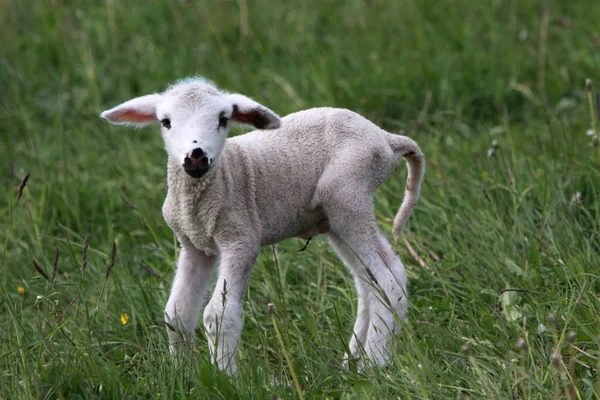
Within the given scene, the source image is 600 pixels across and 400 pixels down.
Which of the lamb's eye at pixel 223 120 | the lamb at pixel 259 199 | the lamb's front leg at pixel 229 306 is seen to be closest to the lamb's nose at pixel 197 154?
the lamb at pixel 259 199

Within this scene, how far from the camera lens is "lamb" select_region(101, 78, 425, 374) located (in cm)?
379

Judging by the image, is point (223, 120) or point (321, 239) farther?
point (321, 239)

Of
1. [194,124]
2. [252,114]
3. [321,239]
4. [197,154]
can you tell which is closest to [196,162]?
[197,154]

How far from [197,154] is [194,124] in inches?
6.5

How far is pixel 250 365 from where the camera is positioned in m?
3.65

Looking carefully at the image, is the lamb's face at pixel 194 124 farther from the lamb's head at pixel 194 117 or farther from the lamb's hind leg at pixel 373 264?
the lamb's hind leg at pixel 373 264

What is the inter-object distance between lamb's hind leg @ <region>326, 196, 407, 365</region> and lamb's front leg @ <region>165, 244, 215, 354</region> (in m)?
0.59

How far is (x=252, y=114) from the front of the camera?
155 inches

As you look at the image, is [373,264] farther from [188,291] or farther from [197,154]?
[197,154]

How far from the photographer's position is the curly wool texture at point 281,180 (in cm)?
391

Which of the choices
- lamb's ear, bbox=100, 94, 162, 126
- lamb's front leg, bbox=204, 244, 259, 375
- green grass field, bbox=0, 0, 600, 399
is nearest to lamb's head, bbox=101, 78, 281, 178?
lamb's ear, bbox=100, 94, 162, 126

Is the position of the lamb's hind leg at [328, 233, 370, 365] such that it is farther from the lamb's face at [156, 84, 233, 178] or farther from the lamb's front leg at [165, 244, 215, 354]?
the lamb's face at [156, 84, 233, 178]

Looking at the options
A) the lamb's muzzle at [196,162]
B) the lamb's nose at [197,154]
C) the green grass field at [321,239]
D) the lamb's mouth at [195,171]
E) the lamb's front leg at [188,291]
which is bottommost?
the green grass field at [321,239]

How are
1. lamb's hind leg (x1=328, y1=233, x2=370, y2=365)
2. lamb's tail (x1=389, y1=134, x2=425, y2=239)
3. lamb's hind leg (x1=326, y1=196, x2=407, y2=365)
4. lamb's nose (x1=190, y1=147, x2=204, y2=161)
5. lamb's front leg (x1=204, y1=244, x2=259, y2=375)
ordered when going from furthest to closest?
1. lamb's tail (x1=389, y1=134, x2=425, y2=239)
2. lamb's hind leg (x1=328, y1=233, x2=370, y2=365)
3. lamb's hind leg (x1=326, y1=196, x2=407, y2=365)
4. lamb's front leg (x1=204, y1=244, x2=259, y2=375)
5. lamb's nose (x1=190, y1=147, x2=204, y2=161)
